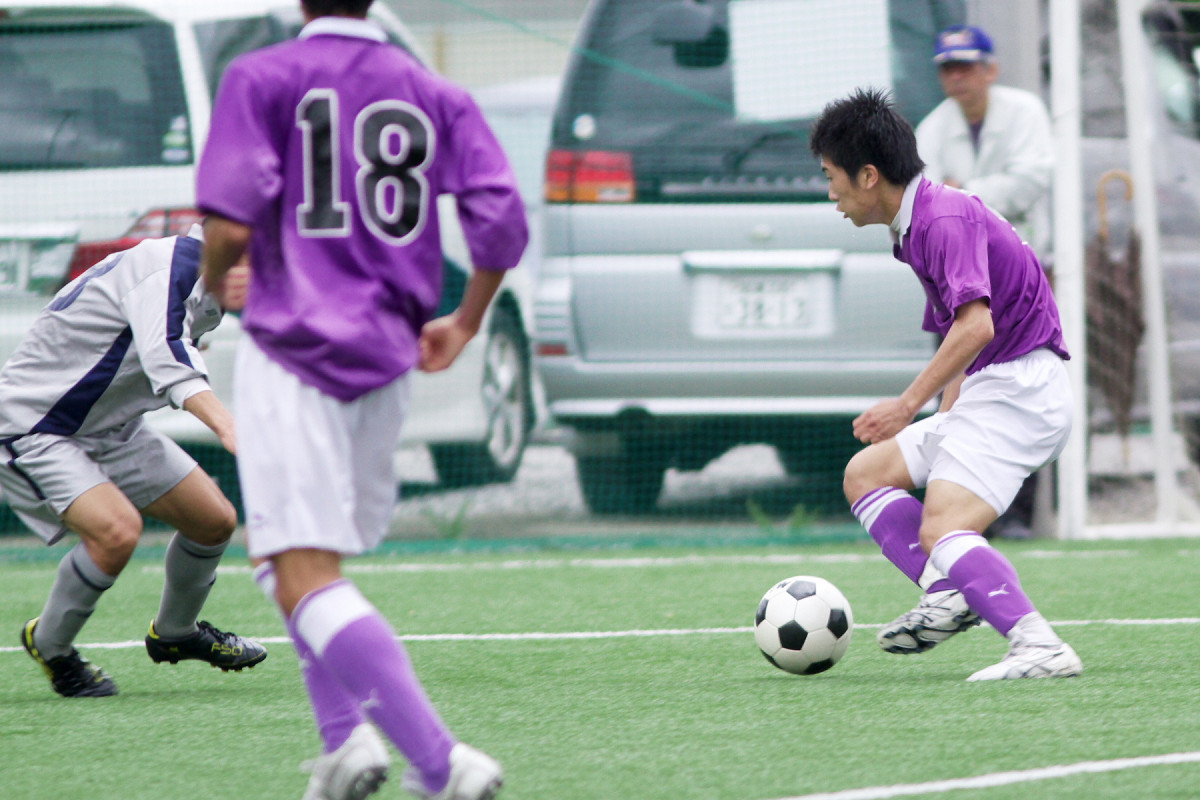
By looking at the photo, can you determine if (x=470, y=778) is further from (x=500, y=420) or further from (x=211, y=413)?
(x=500, y=420)

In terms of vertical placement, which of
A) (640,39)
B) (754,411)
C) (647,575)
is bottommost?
(647,575)

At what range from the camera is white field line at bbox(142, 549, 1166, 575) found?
6859mm

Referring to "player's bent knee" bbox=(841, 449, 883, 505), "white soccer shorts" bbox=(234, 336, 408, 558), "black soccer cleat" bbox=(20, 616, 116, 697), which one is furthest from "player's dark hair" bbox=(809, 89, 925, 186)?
"black soccer cleat" bbox=(20, 616, 116, 697)

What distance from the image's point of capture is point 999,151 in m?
7.02

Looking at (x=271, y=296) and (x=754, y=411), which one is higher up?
(x=271, y=296)

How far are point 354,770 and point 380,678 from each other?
0.16 metres

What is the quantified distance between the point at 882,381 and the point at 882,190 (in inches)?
126

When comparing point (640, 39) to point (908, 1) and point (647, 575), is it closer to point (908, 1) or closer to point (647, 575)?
point (908, 1)

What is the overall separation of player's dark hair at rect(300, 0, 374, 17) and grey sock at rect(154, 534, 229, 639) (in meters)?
1.93

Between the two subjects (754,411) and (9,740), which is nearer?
(9,740)

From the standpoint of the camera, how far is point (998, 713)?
12.0ft

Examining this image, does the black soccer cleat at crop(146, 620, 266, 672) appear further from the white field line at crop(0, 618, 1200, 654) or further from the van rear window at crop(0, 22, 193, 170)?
the van rear window at crop(0, 22, 193, 170)

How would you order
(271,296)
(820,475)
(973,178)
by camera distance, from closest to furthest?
1. (271,296)
2. (973,178)
3. (820,475)

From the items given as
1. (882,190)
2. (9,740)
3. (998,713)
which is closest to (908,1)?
(882,190)
